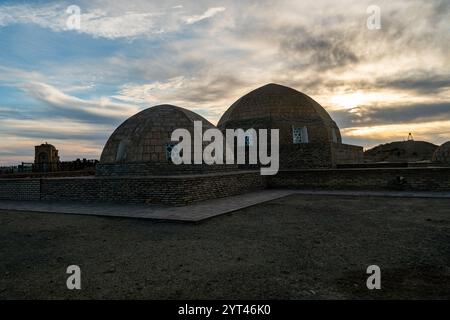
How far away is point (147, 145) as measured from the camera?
15.2 m

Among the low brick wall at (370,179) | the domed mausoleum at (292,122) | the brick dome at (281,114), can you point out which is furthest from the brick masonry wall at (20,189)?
the brick dome at (281,114)

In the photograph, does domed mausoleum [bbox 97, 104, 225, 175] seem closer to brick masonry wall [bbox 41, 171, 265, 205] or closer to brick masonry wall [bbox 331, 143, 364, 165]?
brick masonry wall [bbox 41, 171, 265, 205]

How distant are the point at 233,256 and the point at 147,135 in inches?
468

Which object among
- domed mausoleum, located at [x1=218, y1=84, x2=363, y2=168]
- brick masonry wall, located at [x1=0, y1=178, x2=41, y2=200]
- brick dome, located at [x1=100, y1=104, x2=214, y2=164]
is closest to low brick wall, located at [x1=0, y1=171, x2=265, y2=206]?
brick masonry wall, located at [x1=0, y1=178, x2=41, y2=200]

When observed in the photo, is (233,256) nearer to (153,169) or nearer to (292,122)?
(153,169)

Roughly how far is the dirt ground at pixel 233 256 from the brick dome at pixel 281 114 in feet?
55.9

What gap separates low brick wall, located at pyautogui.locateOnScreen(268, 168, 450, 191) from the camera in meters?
13.9

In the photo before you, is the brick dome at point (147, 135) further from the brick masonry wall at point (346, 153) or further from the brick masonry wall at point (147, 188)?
the brick masonry wall at point (346, 153)

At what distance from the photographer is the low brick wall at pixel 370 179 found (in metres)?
13.9

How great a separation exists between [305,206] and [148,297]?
7.88 m

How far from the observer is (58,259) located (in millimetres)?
4758

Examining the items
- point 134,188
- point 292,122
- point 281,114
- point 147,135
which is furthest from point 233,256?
point 281,114
